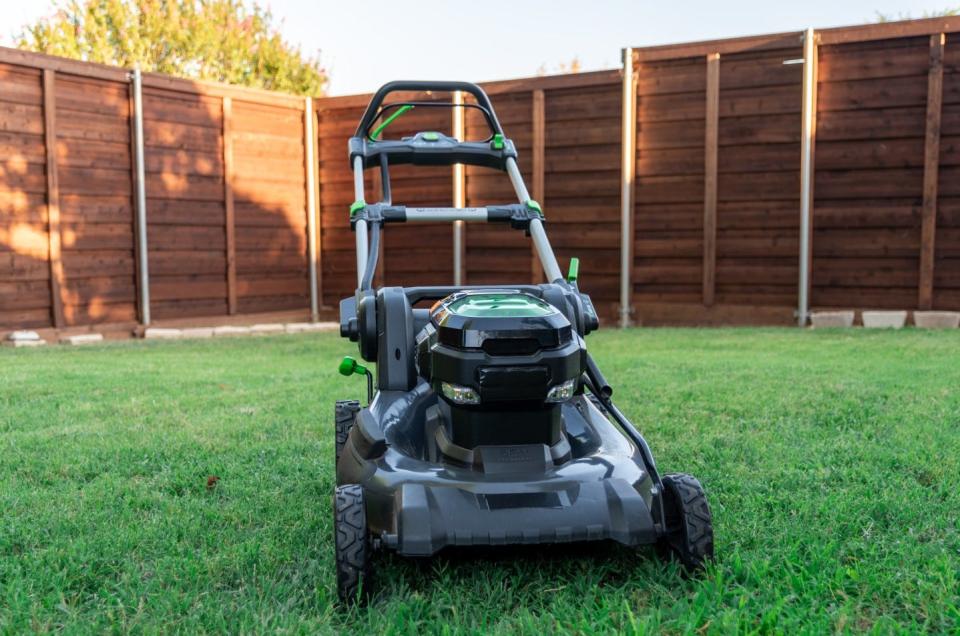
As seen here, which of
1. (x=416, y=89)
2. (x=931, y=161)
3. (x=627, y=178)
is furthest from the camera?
(x=627, y=178)

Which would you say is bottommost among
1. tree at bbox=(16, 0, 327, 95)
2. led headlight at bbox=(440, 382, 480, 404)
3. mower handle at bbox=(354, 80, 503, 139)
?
led headlight at bbox=(440, 382, 480, 404)

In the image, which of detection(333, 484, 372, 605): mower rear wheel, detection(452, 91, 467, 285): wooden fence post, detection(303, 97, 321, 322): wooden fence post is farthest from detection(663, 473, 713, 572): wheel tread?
detection(303, 97, 321, 322): wooden fence post

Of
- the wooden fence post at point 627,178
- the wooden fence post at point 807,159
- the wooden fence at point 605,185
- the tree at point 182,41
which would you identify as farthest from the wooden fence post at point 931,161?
the tree at point 182,41

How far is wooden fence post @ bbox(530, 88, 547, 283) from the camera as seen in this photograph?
10.0 meters

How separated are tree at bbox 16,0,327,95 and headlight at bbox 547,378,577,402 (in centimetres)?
1848

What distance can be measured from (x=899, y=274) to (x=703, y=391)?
5183 millimetres

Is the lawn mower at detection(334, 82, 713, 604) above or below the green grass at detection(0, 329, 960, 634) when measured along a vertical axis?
above

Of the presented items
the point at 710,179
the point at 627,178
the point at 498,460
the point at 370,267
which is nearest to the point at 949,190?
the point at 710,179

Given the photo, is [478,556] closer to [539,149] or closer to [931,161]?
[931,161]

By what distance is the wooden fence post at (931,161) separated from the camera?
327 inches

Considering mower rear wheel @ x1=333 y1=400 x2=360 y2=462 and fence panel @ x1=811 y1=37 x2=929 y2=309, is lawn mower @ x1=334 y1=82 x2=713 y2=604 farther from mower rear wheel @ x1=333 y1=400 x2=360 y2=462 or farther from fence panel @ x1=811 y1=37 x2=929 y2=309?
fence panel @ x1=811 y1=37 x2=929 y2=309

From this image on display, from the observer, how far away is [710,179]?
9.27 meters

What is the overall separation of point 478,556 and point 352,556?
0.41 meters

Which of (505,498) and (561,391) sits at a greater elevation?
(561,391)
